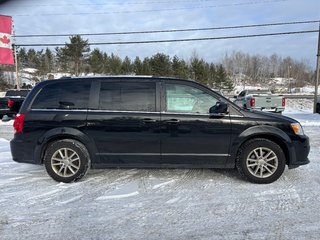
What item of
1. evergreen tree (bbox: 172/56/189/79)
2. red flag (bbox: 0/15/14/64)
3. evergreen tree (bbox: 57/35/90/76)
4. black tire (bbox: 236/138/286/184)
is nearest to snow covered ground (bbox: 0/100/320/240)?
black tire (bbox: 236/138/286/184)

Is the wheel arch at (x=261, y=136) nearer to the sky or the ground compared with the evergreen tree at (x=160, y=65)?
nearer to the ground

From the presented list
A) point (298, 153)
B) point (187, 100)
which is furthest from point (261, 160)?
point (187, 100)

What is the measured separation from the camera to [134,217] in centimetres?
368

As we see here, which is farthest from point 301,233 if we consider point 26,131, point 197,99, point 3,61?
point 3,61

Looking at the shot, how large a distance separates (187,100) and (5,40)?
15200 mm

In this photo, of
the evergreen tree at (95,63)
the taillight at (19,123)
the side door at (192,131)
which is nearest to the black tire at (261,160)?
the side door at (192,131)

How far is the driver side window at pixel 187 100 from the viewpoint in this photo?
484cm

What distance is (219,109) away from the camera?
473 centimetres

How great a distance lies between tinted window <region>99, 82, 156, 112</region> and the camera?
191 inches

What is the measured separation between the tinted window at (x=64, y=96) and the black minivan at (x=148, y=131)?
0.05ft

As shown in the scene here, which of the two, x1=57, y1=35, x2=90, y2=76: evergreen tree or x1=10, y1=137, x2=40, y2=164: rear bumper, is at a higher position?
x1=57, y1=35, x2=90, y2=76: evergreen tree

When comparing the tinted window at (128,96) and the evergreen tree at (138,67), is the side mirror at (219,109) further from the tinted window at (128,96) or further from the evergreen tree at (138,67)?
the evergreen tree at (138,67)

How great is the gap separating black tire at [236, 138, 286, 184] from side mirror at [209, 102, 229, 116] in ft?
2.16

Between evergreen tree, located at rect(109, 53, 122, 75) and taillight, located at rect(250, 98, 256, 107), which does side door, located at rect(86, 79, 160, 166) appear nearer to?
taillight, located at rect(250, 98, 256, 107)
